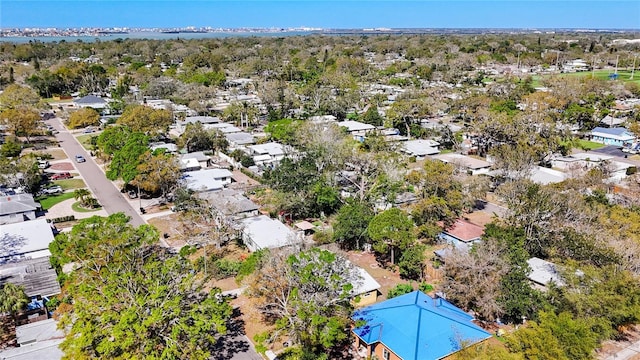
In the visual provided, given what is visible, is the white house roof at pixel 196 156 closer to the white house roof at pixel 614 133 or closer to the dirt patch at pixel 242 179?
the dirt patch at pixel 242 179

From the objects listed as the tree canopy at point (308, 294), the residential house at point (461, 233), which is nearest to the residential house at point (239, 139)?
the residential house at point (461, 233)

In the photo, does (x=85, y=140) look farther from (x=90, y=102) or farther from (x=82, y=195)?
(x=82, y=195)

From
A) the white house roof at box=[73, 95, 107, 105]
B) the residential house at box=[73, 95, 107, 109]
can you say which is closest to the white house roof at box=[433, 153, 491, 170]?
the residential house at box=[73, 95, 107, 109]

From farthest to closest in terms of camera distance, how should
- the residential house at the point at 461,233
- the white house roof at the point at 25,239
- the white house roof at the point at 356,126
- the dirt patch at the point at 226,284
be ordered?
the white house roof at the point at 356,126, the residential house at the point at 461,233, the white house roof at the point at 25,239, the dirt patch at the point at 226,284

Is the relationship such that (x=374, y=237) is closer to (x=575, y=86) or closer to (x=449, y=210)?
(x=449, y=210)

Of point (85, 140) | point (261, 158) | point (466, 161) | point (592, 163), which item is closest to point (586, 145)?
point (592, 163)
